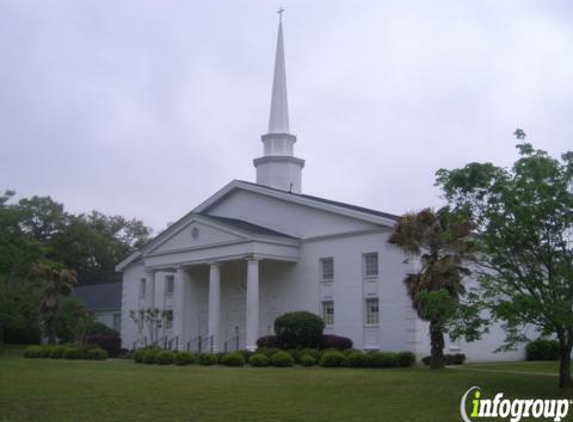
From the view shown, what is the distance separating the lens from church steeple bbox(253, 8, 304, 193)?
44594mm

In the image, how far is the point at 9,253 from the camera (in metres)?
42.6

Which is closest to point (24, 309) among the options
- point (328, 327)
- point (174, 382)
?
point (328, 327)

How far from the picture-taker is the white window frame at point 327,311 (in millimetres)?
35688

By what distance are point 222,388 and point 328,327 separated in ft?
59.1

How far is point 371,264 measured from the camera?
1359 inches

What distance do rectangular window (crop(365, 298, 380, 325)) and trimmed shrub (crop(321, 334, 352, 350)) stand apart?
1606 millimetres

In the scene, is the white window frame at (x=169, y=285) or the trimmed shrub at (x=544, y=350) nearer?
the trimmed shrub at (x=544, y=350)

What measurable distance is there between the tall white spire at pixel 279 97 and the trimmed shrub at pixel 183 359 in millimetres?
18762

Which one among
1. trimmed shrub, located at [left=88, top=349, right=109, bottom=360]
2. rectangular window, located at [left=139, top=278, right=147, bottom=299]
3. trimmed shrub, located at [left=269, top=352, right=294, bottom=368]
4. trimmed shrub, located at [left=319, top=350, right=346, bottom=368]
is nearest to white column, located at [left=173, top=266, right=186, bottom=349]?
trimmed shrub, located at [left=88, top=349, right=109, bottom=360]

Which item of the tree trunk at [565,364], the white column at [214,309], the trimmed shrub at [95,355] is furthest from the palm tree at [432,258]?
the trimmed shrub at [95,355]

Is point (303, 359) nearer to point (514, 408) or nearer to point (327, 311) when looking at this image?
point (327, 311)

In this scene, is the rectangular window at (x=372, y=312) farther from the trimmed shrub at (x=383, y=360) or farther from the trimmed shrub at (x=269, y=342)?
the trimmed shrub at (x=383, y=360)

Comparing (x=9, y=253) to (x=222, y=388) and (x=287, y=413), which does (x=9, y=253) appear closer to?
(x=222, y=388)

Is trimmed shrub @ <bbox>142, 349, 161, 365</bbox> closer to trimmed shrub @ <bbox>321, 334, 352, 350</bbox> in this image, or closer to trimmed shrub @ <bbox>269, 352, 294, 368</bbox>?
trimmed shrub @ <bbox>269, 352, 294, 368</bbox>
